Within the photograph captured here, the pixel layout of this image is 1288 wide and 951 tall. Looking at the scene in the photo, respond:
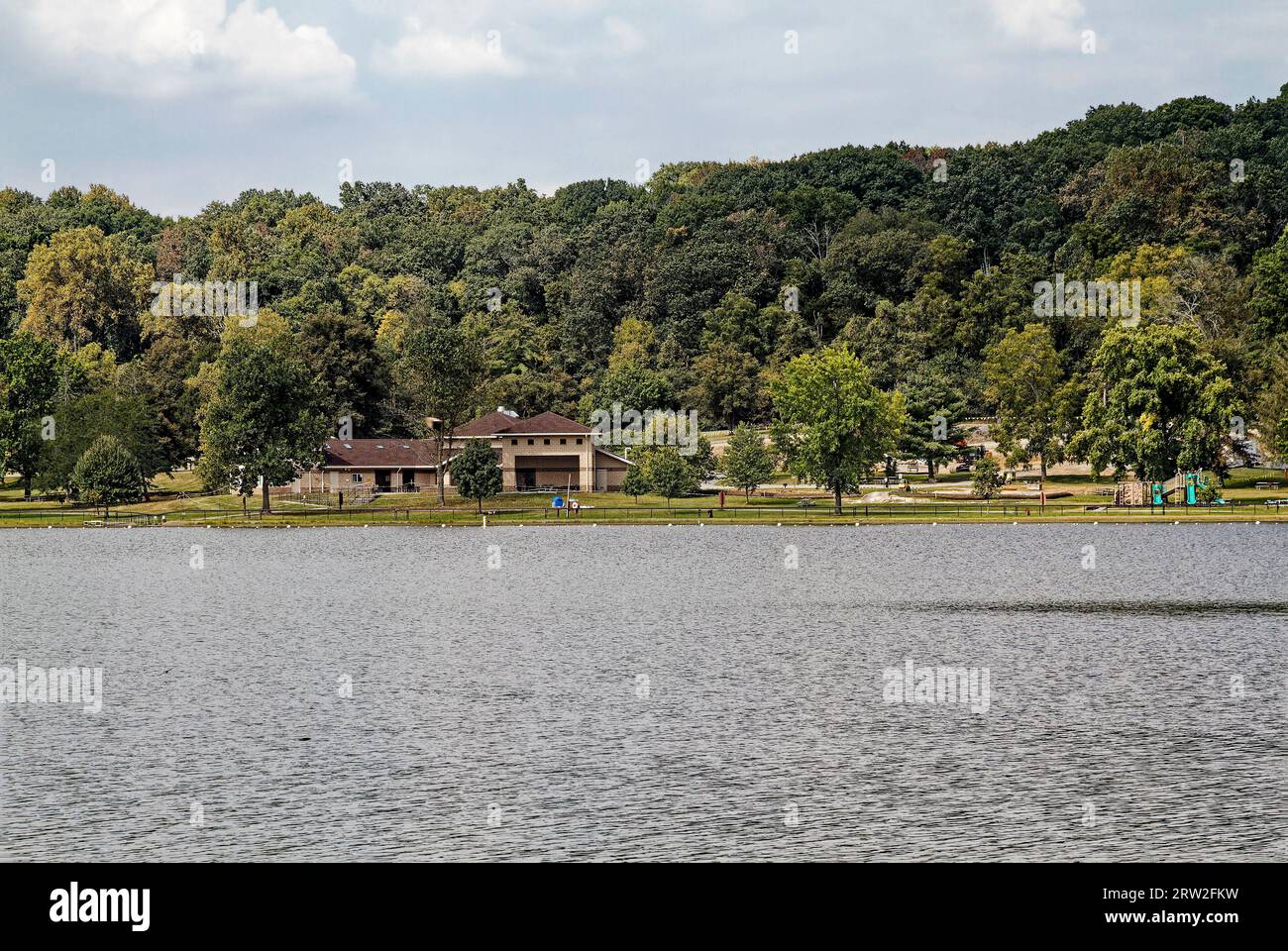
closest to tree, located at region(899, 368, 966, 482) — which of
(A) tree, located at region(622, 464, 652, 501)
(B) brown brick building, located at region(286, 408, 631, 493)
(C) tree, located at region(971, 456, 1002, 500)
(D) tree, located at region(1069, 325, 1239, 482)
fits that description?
(C) tree, located at region(971, 456, 1002, 500)

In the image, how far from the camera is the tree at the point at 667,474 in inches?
5266

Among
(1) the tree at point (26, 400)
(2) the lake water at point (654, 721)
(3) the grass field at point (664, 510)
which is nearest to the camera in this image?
(2) the lake water at point (654, 721)

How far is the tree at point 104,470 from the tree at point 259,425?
9.08 m

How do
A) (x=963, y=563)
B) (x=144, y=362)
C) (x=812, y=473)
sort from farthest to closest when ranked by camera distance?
(x=144, y=362) → (x=812, y=473) → (x=963, y=563)

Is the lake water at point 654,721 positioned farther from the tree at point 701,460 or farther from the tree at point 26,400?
the tree at point 26,400

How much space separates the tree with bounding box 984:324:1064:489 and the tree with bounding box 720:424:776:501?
22.7 meters

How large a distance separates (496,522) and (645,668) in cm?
8421


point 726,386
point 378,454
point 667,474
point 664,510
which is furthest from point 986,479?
point 378,454

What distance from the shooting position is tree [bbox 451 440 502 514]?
129 m

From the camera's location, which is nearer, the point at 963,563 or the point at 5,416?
the point at 963,563

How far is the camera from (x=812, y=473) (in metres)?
120

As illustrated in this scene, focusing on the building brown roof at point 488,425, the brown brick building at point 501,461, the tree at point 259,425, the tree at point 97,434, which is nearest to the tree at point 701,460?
the brown brick building at point 501,461
